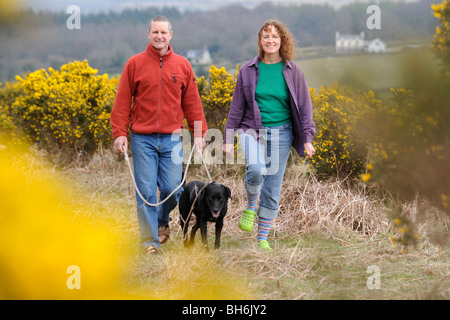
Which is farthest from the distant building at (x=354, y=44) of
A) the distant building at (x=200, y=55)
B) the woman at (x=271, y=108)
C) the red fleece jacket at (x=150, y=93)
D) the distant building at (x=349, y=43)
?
the distant building at (x=200, y=55)

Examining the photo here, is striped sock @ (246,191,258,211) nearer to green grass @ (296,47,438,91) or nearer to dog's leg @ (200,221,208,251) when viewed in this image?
dog's leg @ (200,221,208,251)

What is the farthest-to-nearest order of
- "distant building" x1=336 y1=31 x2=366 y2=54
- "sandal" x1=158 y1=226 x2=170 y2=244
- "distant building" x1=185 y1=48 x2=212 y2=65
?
"distant building" x1=185 y1=48 x2=212 y2=65 < "sandal" x1=158 y1=226 x2=170 y2=244 < "distant building" x1=336 y1=31 x2=366 y2=54

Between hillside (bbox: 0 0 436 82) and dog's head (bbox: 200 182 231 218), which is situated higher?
hillside (bbox: 0 0 436 82)

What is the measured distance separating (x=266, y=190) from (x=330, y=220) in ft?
3.62

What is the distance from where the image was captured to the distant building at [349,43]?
3.46ft

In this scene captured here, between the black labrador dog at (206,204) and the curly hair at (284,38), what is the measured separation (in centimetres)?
128

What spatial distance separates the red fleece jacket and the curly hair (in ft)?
2.60

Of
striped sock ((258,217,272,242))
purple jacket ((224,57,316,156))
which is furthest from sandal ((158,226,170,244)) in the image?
purple jacket ((224,57,316,156))

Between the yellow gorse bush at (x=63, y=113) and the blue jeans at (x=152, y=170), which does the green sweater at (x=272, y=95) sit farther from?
the yellow gorse bush at (x=63, y=113)

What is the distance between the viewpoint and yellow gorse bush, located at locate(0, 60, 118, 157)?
24.4 feet

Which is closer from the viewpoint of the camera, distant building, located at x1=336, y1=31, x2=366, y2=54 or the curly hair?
distant building, located at x1=336, y1=31, x2=366, y2=54

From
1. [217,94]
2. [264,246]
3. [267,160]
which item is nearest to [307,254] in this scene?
[264,246]
